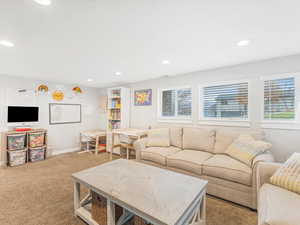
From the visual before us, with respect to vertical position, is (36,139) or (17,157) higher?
(36,139)

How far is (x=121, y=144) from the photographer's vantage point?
392 cm

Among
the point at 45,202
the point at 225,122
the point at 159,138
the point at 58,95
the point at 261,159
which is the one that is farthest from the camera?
the point at 58,95

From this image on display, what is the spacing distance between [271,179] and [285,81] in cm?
195

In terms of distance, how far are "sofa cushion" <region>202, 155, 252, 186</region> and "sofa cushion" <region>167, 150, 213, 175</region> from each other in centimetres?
10

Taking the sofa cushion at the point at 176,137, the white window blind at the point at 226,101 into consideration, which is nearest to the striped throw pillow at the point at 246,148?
the white window blind at the point at 226,101

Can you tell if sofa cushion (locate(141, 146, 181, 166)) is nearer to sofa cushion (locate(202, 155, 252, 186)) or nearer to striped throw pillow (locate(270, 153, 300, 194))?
sofa cushion (locate(202, 155, 252, 186))

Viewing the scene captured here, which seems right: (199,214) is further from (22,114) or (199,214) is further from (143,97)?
(22,114)

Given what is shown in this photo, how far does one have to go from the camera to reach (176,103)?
3816 millimetres

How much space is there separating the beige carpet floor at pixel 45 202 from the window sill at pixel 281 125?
1.55 m

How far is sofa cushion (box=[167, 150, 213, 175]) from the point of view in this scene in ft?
7.60

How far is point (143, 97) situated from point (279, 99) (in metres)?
3.08

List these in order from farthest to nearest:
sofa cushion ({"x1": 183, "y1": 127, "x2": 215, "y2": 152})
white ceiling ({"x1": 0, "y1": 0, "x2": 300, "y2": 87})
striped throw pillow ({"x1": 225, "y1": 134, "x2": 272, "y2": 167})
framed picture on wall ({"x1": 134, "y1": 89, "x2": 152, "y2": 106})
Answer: framed picture on wall ({"x1": 134, "y1": 89, "x2": 152, "y2": 106}) → sofa cushion ({"x1": 183, "y1": 127, "x2": 215, "y2": 152}) → striped throw pillow ({"x1": 225, "y1": 134, "x2": 272, "y2": 167}) → white ceiling ({"x1": 0, "y1": 0, "x2": 300, "y2": 87})

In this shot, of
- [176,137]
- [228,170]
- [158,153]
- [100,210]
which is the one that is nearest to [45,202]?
[100,210]

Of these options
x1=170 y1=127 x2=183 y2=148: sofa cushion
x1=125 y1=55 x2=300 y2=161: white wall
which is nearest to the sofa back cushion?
x1=170 y1=127 x2=183 y2=148: sofa cushion
